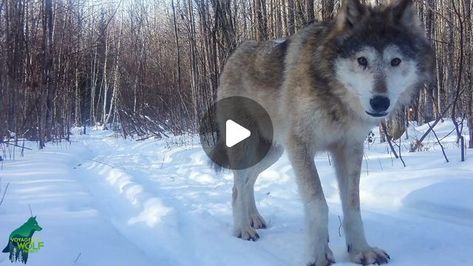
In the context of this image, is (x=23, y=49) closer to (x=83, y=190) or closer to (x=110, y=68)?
(x=83, y=190)

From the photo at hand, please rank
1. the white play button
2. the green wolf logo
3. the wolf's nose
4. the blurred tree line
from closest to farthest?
the green wolf logo → the wolf's nose → the white play button → the blurred tree line

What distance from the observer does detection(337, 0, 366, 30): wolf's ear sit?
9.16ft

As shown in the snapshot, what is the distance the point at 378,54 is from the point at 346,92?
319mm

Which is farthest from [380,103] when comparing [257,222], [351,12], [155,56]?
[155,56]

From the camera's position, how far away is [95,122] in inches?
1107

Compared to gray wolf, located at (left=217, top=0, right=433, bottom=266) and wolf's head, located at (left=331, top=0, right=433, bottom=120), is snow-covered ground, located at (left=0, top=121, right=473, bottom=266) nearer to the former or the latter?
gray wolf, located at (left=217, top=0, right=433, bottom=266)

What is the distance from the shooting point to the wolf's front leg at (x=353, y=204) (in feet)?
8.75

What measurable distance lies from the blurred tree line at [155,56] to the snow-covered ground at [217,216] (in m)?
1.10

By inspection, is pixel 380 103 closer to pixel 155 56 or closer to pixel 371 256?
pixel 371 256

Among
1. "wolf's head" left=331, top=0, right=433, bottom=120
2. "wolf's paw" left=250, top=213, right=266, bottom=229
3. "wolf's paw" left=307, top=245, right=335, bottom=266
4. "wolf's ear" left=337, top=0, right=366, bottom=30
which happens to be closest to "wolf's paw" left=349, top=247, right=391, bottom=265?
"wolf's paw" left=307, top=245, right=335, bottom=266

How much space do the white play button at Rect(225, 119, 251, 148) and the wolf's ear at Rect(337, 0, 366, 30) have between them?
1449 millimetres

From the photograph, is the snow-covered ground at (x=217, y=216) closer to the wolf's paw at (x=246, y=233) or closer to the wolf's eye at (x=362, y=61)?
the wolf's paw at (x=246, y=233)

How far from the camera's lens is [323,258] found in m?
2.62

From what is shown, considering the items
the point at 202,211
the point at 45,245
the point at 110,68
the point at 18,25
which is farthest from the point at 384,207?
the point at 110,68
